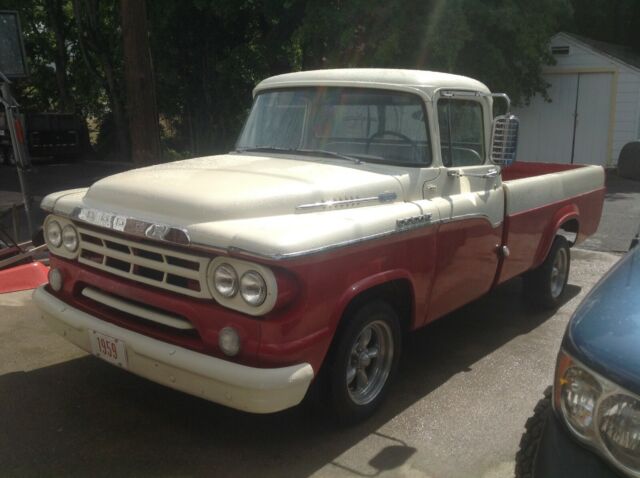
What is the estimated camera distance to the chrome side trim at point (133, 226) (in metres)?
3.19

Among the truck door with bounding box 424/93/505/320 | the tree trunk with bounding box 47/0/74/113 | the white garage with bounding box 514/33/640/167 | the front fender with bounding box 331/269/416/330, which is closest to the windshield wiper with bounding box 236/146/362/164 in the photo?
the truck door with bounding box 424/93/505/320

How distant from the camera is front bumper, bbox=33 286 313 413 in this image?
9.79 ft

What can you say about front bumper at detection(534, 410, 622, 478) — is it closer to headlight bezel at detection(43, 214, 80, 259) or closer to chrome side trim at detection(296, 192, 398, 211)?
chrome side trim at detection(296, 192, 398, 211)

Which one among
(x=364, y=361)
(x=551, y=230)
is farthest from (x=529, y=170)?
(x=364, y=361)

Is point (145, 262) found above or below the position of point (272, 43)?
below

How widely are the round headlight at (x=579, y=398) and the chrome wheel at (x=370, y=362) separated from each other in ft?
5.44

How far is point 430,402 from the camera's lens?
4.12 m

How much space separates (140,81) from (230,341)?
19.7 ft

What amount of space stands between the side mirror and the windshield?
72 centimetres

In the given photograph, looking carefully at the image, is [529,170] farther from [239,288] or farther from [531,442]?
[531,442]

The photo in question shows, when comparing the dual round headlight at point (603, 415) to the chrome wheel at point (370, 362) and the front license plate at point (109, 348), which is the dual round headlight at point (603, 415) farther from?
the front license plate at point (109, 348)

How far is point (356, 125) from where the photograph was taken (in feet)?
14.4

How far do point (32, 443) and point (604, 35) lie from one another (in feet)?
70.1

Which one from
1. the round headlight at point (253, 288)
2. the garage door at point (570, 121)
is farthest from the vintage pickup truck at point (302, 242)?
the garage door at point (570, 121)
